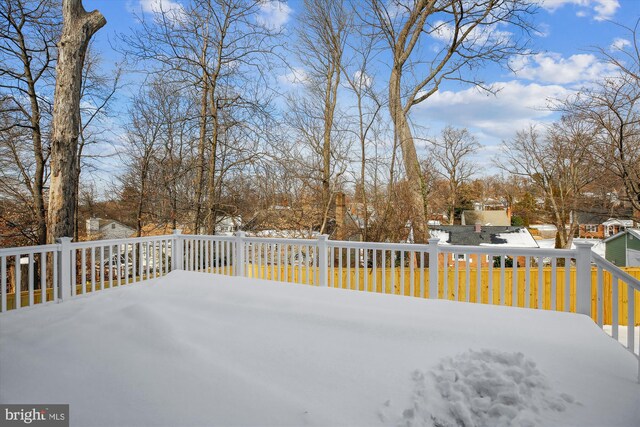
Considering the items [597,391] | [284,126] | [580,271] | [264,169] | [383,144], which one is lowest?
[597,391]

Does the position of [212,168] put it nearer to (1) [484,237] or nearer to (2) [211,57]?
(2) [211,57]

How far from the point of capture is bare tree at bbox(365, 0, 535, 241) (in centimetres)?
774

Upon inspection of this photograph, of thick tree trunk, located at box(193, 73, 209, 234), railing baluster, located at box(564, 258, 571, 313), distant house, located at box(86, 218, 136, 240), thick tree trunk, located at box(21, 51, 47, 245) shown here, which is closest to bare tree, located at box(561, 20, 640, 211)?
railing baluster, located at box(564, 258, 571, 313)

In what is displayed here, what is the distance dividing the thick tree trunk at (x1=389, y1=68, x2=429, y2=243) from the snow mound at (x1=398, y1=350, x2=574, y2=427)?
5291 mm

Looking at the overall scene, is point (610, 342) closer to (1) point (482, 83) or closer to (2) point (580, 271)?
(2) point (580, 271)

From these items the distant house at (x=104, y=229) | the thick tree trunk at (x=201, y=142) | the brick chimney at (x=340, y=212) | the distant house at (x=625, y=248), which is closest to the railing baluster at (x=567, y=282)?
the brick chimney at (x=340, y=212)

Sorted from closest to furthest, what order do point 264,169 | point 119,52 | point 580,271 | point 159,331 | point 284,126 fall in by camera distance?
point 159,331 < point 580,271 < point 119,52 < point 264,169 < point 284,126

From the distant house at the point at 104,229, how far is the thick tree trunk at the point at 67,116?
744cm

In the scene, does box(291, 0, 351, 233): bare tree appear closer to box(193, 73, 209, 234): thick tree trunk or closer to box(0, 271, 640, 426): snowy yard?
box(193, 73, 209, 234): thick tree trunk

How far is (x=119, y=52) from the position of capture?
6.90 m

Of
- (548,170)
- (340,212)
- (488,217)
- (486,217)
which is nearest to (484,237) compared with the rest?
(548,170)

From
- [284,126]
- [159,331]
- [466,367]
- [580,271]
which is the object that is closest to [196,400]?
[159,331]

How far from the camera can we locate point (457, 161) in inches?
891

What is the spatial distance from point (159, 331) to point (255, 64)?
626 centimetres
